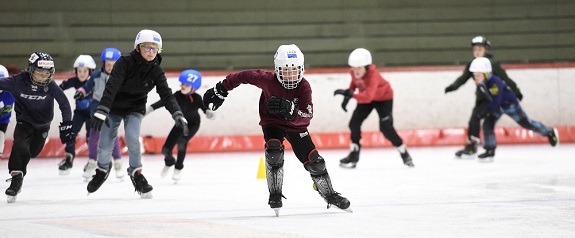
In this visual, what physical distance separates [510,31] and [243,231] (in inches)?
580

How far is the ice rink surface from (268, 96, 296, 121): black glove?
2.77ft

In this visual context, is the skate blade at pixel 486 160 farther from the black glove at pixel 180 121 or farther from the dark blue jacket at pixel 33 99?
the dark blue jacket at pixel 33 99

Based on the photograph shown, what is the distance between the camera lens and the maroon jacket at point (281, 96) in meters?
7.77

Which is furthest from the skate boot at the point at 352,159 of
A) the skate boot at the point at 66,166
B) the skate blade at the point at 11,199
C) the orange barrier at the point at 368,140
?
the skate blade at the point at 11,199

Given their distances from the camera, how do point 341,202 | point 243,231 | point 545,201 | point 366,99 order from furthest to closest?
point 366,99 < point 545,201 < point 341,202 < point 243,231

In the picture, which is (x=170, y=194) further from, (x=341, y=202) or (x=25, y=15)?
(x=25, y=15)

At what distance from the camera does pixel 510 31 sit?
2022 centimetres

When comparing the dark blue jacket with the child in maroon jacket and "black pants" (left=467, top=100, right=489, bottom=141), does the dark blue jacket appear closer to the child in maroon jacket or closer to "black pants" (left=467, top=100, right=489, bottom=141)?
the child in maroon jacket

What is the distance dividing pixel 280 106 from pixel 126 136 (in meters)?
2.54

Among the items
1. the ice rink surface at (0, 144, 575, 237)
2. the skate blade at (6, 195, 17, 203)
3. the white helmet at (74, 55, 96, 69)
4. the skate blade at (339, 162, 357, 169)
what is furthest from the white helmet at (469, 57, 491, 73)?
the skate blade at (6, 195, 17, 203)

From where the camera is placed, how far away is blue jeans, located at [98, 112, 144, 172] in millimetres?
9375

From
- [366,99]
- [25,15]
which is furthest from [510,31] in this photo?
[25,15]

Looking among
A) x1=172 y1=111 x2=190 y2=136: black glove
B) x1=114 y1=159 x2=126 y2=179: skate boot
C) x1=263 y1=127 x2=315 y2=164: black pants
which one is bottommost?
x1=114 y1=159 x2=126 y2=179: skate boot

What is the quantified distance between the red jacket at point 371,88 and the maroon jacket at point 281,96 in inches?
217
